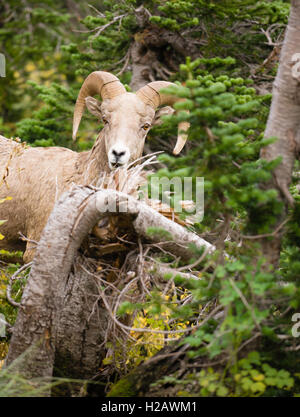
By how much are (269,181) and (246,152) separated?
0.26 metres

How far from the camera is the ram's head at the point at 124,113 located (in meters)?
5.84

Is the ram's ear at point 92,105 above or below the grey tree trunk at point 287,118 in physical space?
below

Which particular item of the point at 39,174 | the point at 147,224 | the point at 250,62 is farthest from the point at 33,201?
the point at 250,62

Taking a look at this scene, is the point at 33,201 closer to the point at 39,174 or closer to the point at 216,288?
the point at 39,174

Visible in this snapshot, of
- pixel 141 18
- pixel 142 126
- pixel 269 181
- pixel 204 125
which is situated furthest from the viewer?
pixel 141 18

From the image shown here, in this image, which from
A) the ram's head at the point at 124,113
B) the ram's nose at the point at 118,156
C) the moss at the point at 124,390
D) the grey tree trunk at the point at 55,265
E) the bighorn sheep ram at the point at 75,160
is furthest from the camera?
the bighorn sheep ram at the point at 75,160

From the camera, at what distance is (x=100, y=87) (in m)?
6.66

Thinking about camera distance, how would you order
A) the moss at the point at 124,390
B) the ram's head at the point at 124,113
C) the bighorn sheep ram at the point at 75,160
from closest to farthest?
the moss at the point at 124,390 → the ram's head at the point at 124,113 → the bighorn sheep ram at the point at 75,160

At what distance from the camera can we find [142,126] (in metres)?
6.30

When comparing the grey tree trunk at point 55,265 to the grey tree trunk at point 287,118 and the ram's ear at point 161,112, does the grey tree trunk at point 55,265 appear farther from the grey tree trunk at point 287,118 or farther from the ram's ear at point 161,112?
the ram's ear at point 161,112

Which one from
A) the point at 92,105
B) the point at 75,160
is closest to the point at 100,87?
the point at 92,105

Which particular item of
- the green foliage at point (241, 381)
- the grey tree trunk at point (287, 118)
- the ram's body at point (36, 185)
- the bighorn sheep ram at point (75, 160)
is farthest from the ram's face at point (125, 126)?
the green foliage at point (241, 381)
